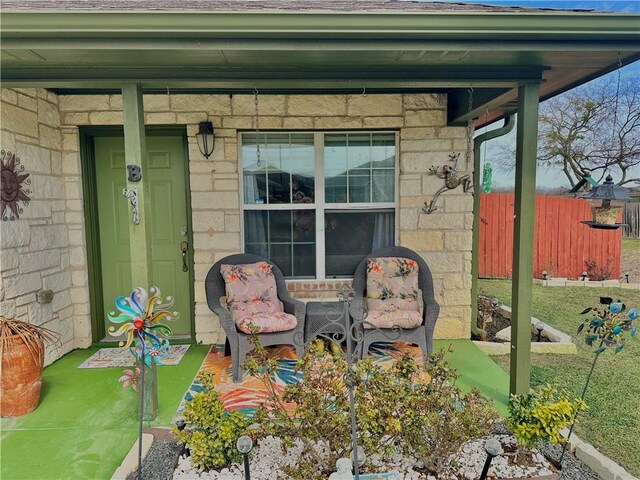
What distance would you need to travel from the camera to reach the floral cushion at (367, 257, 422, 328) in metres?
3.78

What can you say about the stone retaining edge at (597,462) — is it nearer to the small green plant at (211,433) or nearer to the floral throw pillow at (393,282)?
the floral throw pillow at (393,282)

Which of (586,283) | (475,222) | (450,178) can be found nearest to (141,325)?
(450,178)

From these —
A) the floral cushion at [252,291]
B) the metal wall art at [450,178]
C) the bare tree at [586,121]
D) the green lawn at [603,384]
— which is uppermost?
the bare tree at [586,121]

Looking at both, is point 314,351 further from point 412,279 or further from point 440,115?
point 440,115

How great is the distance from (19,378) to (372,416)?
246cm

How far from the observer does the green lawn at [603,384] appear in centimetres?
246

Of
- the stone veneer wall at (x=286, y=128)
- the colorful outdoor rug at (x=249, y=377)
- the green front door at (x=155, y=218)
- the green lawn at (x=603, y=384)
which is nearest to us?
the green lawn at (x=603, y=384)

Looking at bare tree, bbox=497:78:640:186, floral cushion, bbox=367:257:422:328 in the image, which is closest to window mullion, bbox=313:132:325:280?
floral cushion, bbox=367:257:422:328

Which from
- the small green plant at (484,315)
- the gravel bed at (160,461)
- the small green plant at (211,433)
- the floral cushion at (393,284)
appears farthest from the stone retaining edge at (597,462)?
the gravel bed at (160,461)

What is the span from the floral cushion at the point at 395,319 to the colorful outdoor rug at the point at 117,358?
1839 millimetres

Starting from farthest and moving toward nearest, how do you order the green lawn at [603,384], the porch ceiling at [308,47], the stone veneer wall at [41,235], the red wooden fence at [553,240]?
1. the red wooden fence at [553,240]
2. the stone veneer wall at [41,235]
3. the green lawn at [603,384]
4. the porch ceiling at [308,47]

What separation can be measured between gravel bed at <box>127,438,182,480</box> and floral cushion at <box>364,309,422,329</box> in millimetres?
1707

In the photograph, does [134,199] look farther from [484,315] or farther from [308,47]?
[484,315]

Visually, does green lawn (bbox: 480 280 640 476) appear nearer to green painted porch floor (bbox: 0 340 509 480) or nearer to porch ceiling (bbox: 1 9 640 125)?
green painted porch floor (bbox: 0 340 509 480)
